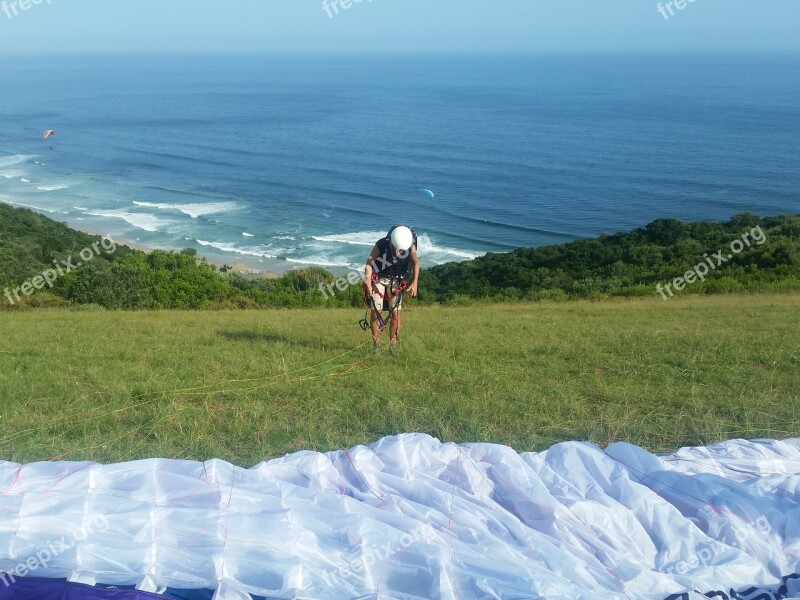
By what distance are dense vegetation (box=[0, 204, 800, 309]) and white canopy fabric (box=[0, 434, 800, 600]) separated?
1557 centimetres

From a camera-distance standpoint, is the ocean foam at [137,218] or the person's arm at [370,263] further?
the ocean foam at [137,218]

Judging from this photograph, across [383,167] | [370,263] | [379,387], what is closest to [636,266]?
[370,263]

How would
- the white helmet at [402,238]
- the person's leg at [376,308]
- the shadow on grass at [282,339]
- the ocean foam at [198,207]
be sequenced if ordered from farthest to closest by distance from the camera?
the ocean foam at [198,207]
the shadow on grass at [282,339]
the person's leg at [376,308]
the white helmet at [402,238]

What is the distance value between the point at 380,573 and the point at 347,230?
143 ft

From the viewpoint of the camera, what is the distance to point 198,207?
52.8 meters

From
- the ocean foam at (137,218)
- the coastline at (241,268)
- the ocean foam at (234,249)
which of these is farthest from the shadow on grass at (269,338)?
the ocean foam at (137,218)

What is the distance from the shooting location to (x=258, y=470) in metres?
5.72

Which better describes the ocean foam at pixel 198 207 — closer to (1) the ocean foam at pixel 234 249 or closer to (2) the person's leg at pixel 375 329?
(1) the ocean foam at pixel 234 249

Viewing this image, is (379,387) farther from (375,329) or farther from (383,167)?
(383,167)

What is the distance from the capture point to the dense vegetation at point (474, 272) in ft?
73.0

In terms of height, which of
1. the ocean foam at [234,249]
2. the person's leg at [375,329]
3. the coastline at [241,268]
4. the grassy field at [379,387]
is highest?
the person's leg at [375,329]

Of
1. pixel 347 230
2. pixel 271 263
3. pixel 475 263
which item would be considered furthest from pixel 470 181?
pixel 475 263

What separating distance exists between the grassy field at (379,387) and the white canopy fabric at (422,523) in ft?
2.76

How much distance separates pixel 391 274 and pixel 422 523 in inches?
183
